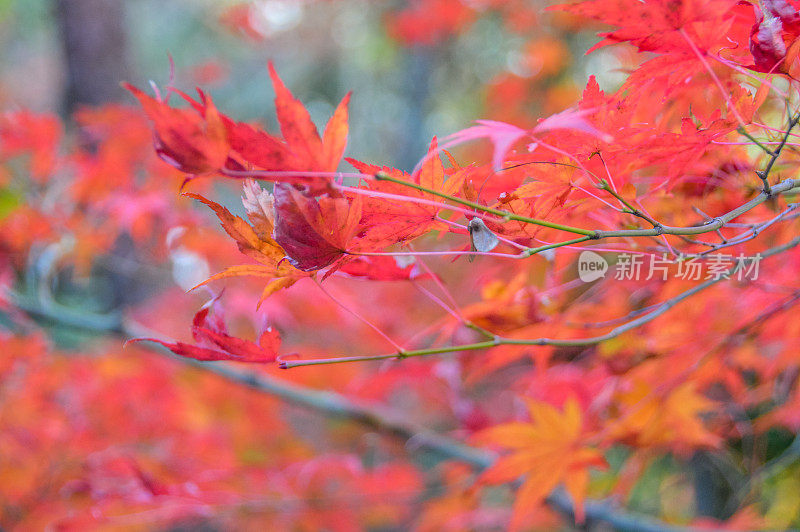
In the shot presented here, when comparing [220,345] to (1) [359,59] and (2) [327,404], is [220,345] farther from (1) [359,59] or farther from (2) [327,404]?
(1) [359,59]

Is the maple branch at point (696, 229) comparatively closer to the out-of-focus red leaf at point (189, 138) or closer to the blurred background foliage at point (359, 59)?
the out-of-focus red leaf at point (189, 138)

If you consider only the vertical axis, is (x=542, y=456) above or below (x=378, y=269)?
below

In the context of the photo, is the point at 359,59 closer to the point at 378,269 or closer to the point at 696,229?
the point at 378,269

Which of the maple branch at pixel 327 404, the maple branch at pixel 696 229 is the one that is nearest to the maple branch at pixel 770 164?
the maple branch at pixel 696 229

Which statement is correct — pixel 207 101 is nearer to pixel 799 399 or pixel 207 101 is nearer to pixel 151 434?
pixel 799 399

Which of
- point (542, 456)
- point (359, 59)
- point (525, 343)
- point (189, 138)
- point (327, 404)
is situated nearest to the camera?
point (189, 138)

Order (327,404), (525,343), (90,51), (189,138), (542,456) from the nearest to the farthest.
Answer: (189,138) → (525,343) → (542,456) → (327,404) → (90,51)

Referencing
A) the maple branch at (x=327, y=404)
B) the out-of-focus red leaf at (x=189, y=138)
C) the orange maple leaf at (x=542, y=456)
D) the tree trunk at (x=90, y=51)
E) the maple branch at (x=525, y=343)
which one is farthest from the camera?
the tree trunk at (x=90, y=51)

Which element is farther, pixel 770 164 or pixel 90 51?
pixel 90 51

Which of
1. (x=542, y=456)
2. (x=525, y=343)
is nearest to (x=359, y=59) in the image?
(x=542, y=456)

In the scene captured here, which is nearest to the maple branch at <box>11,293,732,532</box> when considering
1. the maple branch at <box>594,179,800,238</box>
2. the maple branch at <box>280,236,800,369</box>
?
the maple branch at <box>280,236,800,369</box>

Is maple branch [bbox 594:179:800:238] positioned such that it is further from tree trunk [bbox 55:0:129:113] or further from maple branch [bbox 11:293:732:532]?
tree trunk [bbox 55:0:129:113]

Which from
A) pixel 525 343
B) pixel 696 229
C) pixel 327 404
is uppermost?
pixel 696 229

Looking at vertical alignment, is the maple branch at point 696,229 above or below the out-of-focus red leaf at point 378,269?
above
